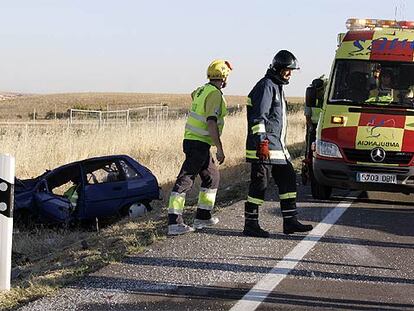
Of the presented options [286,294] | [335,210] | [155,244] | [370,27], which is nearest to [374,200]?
[335,210]

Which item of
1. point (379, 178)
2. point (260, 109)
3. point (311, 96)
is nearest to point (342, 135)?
point (379, 178)

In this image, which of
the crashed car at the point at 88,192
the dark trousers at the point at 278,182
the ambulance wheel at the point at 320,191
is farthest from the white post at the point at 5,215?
the ambulance wheel at the point at 320,191

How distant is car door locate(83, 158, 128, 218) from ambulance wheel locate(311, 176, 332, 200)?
2874 millimetres

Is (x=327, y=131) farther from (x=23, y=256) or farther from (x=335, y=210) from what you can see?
(x=23, y=256)

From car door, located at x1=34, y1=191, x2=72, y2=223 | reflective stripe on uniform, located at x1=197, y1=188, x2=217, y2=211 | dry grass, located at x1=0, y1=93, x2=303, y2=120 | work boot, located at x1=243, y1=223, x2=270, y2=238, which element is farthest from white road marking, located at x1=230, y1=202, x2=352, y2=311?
dry grass, located at x1=0, y1=93, x2=303, y2=120

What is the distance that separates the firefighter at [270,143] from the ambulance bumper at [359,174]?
214 cm

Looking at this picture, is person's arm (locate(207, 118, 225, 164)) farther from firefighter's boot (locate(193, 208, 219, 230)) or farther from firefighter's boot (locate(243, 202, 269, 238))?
firefighter's boot (locate(193, 208, 219, 230))

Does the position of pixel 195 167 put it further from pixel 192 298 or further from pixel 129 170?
pixel 129 170

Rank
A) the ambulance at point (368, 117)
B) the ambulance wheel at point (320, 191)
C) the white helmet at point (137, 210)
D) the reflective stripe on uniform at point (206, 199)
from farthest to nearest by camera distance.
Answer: the white helmet at point (137, 210) < the ambulance wheel at point (320, 191) < the ambulance at point (368, 117) < the reflective stripe on uniform at point (206, 199)

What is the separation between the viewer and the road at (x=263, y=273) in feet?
17.2

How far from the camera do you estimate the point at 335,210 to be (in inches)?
374

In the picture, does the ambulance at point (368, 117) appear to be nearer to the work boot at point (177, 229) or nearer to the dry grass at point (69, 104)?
the work boot at point (177, 229)

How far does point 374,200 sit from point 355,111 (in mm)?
1591

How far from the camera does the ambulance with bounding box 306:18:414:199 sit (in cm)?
947
